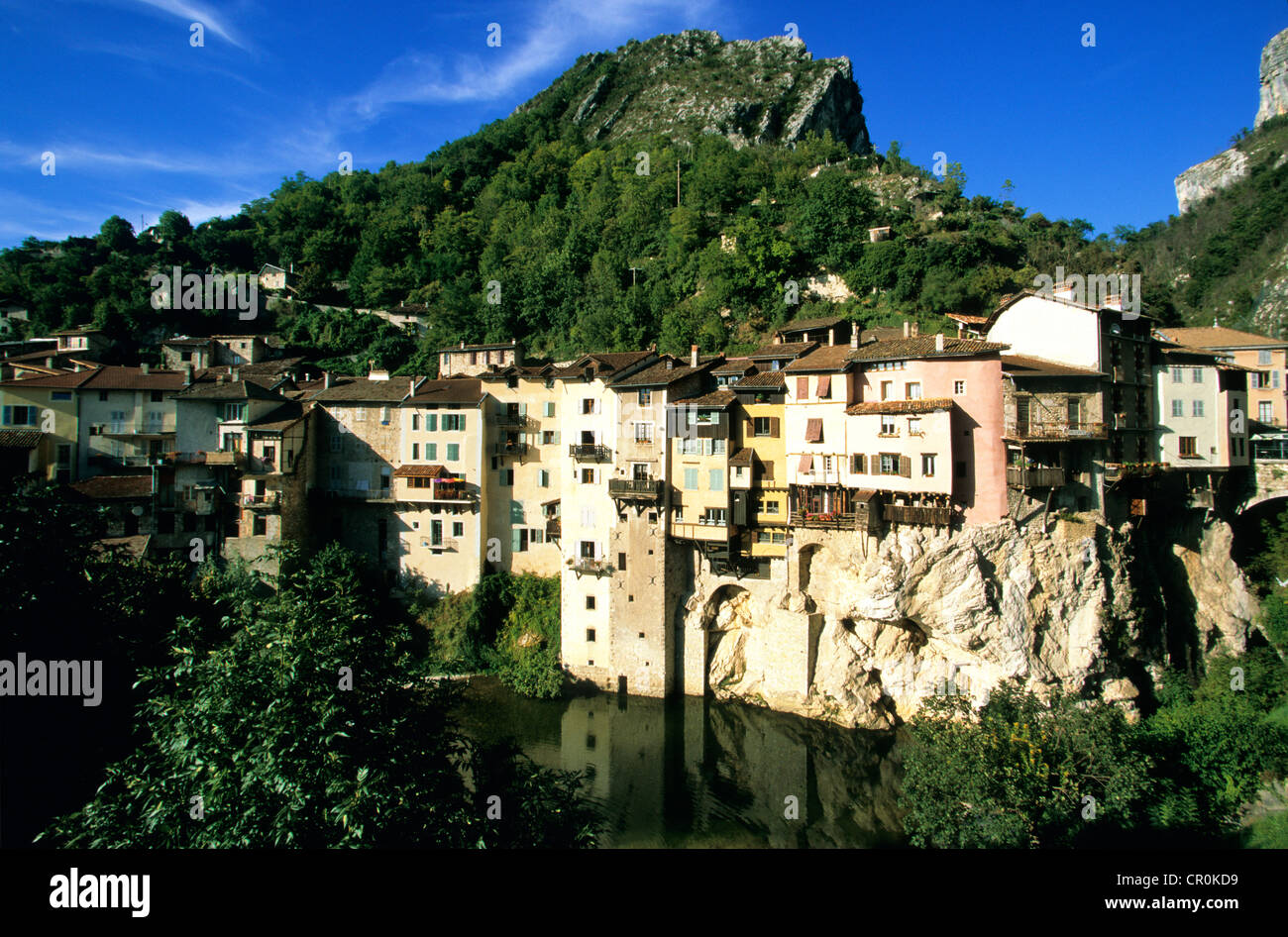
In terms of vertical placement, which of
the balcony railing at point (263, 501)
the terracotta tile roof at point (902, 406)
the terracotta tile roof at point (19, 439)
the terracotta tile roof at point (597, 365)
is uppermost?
the terracotta tile roof at point (597, 365)

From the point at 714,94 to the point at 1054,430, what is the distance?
64241mm

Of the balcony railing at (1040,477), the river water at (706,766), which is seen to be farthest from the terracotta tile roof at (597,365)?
the balcony railing at (1040,477)

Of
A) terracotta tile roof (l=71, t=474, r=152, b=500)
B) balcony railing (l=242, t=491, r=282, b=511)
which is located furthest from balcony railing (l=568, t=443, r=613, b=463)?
terracotta tile roof (l=71, t=474, r=152, b=500)

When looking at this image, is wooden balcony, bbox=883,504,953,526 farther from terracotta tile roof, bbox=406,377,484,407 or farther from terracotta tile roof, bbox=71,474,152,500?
terracotta tile roof, bbox=71,474,152,500

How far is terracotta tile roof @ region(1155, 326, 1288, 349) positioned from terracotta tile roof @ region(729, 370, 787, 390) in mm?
15397

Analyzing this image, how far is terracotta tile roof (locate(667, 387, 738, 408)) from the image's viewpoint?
2608 centimetres

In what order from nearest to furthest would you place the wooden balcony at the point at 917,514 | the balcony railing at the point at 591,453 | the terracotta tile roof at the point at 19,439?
the wooden balcony at the point at 917,514 < the terracotta tile roof at the point at 19,439 < the balcony railing at the point at 591,453

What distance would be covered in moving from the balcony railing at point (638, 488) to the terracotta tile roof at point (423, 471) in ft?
27.4

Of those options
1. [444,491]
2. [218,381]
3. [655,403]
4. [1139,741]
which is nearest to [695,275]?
[655,403]

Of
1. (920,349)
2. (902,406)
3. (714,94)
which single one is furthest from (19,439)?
(714,94)

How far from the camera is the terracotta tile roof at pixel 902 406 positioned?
72.6 feet

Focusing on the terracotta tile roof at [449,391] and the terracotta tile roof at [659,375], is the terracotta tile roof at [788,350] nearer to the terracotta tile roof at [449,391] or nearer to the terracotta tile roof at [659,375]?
the terracotta tile roof at [659,375]

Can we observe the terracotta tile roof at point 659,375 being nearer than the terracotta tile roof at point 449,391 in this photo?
Yes

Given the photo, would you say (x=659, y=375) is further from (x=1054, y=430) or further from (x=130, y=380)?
(x=130, y=380)
